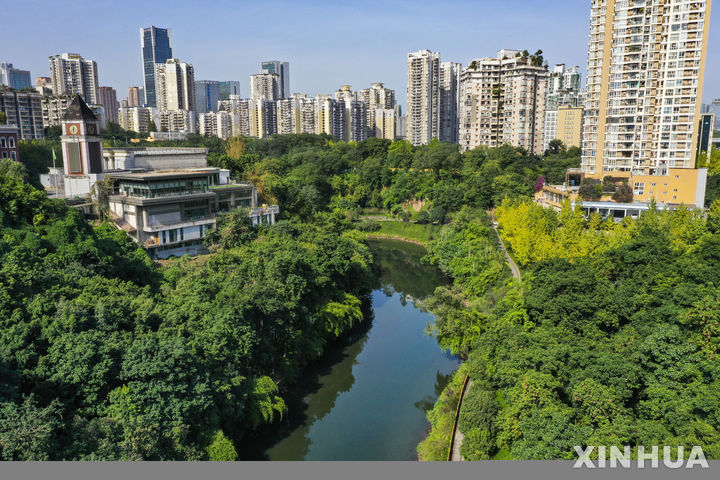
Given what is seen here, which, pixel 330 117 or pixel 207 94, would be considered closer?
pixel 330 117

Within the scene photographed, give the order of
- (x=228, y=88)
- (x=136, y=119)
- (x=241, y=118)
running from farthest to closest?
(x=228, y=88) → (x=241, y=118) → (x=136, y=119)

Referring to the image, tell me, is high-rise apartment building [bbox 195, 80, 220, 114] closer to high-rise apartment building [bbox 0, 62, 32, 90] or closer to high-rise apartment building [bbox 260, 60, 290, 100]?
high-rise apartment building [bbox 260, 60, 290, 100]

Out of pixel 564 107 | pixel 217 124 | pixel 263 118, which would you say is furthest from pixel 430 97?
pixel 217 124

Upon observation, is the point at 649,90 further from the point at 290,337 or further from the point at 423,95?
the point at 423,95

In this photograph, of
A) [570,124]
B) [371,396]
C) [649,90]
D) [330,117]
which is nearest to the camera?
[371,396]

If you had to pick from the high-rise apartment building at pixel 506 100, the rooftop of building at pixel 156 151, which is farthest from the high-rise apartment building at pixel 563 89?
the rooftop of building at pixel 156 151

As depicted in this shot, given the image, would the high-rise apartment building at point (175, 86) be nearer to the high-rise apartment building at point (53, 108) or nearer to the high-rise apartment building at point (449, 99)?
the high-rise apartment building at point (53, 108)

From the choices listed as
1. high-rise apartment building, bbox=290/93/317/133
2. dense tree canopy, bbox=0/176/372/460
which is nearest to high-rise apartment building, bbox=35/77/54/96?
high-rise apartment building, bbox=290/93/317/133
